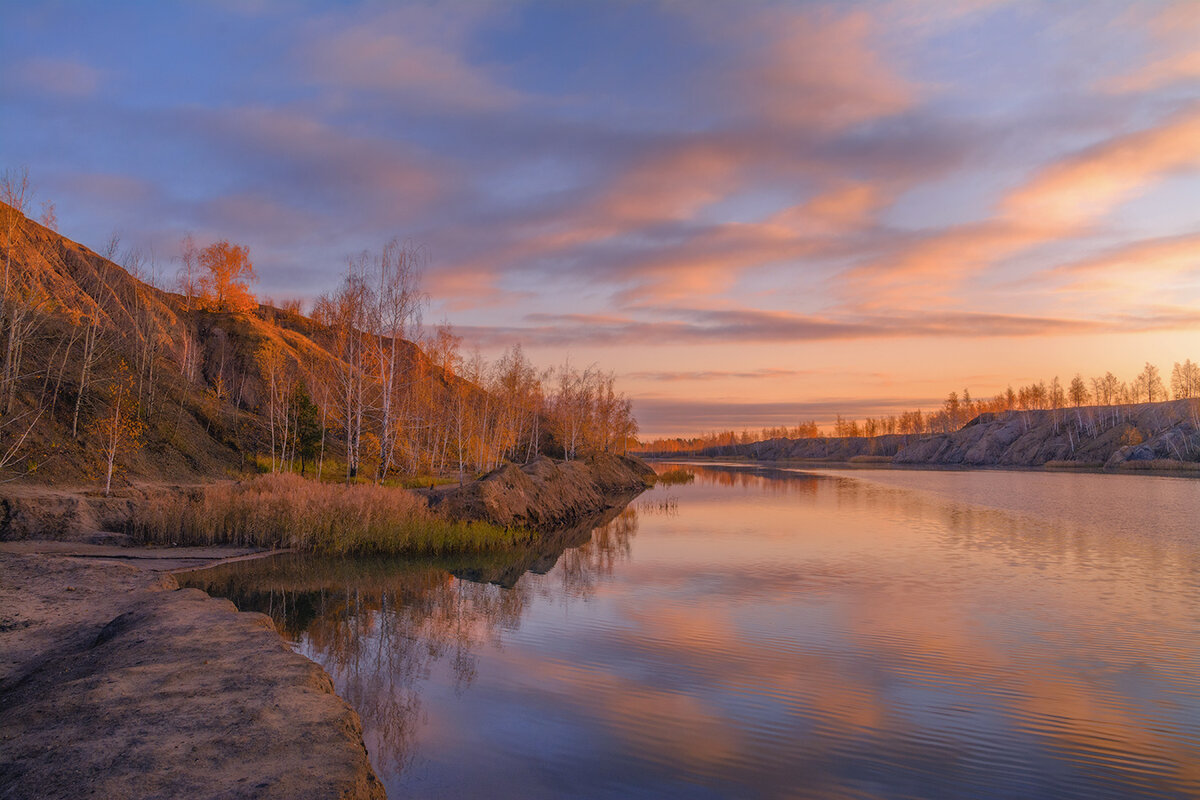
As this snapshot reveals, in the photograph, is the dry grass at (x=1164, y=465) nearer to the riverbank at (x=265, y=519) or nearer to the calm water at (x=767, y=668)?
the calm water at (x=767, y=668)

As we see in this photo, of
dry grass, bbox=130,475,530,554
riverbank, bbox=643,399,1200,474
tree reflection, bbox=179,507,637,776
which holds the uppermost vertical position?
riverbank, bbox=643,399,1200,474

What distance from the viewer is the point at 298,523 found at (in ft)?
69.7

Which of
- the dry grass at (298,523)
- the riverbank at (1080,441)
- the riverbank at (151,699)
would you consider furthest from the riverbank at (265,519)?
the riverbank at (1080,441)

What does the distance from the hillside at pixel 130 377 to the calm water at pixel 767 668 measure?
11733mm

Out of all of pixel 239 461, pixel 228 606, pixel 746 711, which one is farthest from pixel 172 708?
pixel 239 461

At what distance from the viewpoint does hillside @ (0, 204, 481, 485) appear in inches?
1078

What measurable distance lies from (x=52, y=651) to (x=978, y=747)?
11.9 metres

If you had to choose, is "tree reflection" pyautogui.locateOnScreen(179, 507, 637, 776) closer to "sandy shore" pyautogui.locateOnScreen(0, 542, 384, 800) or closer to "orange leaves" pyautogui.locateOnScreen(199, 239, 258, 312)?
"sandy shore" pyautogui.locateOnScreen(0, 542, 384, 800)

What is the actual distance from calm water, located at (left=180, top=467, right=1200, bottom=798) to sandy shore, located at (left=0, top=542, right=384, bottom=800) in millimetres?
1398

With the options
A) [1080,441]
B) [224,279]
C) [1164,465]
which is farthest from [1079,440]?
[224,279]

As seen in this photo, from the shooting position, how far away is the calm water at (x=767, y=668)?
7293 mm

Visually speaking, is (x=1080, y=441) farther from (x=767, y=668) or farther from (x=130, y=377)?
(x=130, y=377)

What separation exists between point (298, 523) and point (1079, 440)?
152m

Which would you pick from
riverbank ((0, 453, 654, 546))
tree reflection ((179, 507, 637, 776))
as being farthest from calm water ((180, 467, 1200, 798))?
riverbank ((0, 453, 654, 546))
